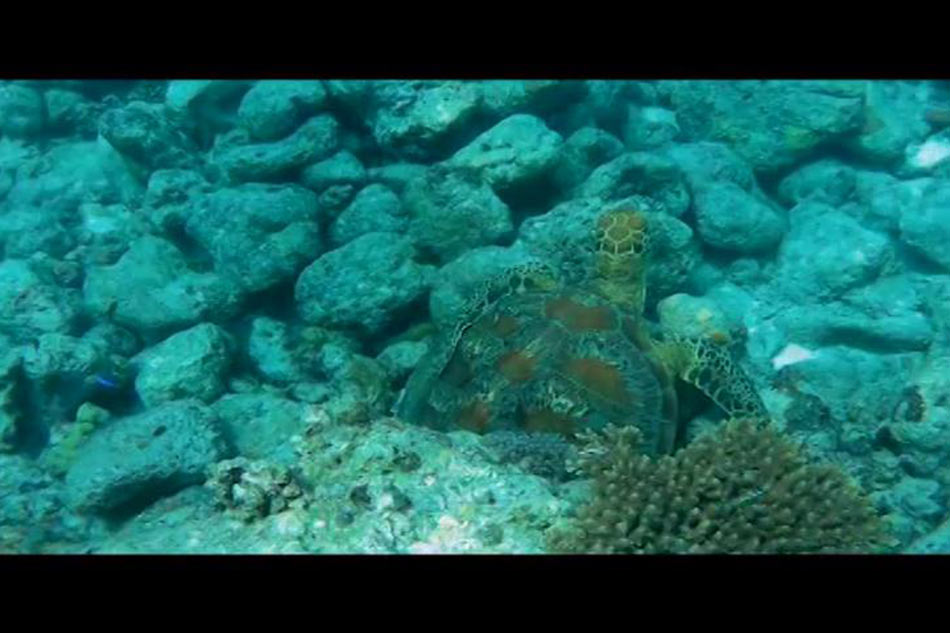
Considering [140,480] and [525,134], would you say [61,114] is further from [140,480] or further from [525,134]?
[140,480]

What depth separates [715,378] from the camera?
5.35 meters

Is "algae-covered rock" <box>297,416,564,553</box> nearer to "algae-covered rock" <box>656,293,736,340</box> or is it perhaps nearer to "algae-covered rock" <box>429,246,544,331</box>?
"algae-covered rock" <box>429,246,544,331</box>

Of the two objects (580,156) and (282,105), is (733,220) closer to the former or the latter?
(580,156)

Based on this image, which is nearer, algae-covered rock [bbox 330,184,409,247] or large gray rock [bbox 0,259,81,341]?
large gray rock [bbox 0,259,81,341]

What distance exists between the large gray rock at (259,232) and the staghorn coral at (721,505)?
4.22m

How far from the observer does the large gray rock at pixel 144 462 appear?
16.1 feet

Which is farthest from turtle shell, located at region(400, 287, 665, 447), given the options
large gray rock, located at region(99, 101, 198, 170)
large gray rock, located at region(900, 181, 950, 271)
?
large gray rock, located at region(99, 101, 198, 170)

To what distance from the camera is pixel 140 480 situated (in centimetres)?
491

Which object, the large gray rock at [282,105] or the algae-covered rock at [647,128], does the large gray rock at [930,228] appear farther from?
the large gray rock at [282,105]

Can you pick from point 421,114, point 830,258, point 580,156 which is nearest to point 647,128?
point 580,156

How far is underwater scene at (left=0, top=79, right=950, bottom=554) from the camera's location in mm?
3963

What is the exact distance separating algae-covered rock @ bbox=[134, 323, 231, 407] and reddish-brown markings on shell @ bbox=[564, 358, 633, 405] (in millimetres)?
3398

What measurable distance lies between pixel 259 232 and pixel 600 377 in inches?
162
